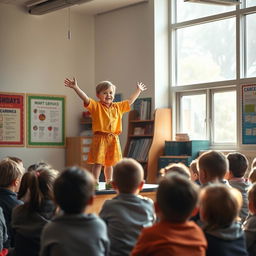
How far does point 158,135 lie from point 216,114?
0.86m

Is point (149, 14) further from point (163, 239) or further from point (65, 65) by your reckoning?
point (163, 239)

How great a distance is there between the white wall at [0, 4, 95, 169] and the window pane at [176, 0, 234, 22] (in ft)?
5.48

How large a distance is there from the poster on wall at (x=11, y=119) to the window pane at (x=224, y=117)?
2.86m

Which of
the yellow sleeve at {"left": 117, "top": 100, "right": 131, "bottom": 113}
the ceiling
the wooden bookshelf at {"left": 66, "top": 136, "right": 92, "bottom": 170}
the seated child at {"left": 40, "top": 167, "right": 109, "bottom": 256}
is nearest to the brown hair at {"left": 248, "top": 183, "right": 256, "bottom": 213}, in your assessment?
the seated child at {"left": 40, "top": 167, "right": 109, "bottom": 256}

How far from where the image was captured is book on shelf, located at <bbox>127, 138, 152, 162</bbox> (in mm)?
7809

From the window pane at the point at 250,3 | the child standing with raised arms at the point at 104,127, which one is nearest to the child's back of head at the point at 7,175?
the child standing with raised arms at the point at 104,127

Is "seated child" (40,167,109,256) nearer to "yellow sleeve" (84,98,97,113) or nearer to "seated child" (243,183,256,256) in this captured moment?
"seated child" (243,183,256,256)

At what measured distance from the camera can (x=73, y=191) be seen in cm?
228

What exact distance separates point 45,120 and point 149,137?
66.7 inches

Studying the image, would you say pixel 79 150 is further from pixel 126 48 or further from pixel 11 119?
pixel 126 48

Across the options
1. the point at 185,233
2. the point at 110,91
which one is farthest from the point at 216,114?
the point at 185,233

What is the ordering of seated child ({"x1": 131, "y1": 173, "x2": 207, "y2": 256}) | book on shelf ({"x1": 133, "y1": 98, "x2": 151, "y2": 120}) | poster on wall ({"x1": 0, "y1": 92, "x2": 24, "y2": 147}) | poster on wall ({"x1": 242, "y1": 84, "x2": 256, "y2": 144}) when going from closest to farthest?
1. seated child ({"x1": 131, "y1": 173, "x2": 207, "y2": 256})
2. poster on wall ({"x1": 242, "y1": 84, "x2": 256, "y2": 144})
3. book on shelf ({"x1": 133, "y1": 98, "x2": 151, "y2": 120})
4. poster on wall ({"x1": 0, "y1": 92, "x2": 24, "y2": 147})

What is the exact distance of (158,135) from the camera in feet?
25.5

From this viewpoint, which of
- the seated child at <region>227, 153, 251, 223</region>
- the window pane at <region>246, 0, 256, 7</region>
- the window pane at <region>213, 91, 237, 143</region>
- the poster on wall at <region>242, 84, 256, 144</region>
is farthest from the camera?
the window pane at <region>213, 91, 237, 143</region>
